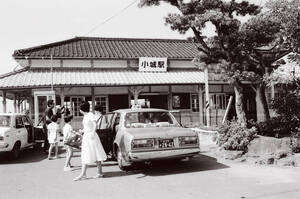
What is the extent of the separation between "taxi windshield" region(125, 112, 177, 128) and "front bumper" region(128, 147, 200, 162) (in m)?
1.12

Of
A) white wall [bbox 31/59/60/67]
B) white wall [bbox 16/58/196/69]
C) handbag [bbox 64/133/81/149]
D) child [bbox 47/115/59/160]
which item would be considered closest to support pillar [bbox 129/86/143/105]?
white wall [bbox 16/58/196/69]

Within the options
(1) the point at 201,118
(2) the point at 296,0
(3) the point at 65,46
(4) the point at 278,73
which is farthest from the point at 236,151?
(3) the point at 65,46

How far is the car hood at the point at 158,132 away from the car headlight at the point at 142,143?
0.30ft

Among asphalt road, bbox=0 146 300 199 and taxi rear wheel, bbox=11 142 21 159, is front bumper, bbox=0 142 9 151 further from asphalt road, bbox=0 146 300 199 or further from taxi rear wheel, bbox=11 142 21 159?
asphalt road, bbox=0 146 300 199

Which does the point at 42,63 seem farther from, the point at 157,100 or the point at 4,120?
the point at 4,120

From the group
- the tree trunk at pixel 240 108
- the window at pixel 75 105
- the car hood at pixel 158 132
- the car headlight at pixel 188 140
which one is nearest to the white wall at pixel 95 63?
the window at pixel 75 105

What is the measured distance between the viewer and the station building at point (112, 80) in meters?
19.1

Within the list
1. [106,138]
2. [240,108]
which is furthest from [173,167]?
[240,108]

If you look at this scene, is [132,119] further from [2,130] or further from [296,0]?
[296,0]

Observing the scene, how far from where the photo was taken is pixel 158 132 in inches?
307

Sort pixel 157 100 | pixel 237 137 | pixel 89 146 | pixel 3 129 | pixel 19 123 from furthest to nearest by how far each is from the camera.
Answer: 1. pixel 157 100
2. pixel 19 123
3. pixel 3 129
4. pixel 237 137
5. pixel 89 146

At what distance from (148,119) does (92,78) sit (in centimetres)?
1159

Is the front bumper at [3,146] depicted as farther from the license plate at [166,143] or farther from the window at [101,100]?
the window at [101,100]

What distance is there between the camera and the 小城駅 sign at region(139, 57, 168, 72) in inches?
859
